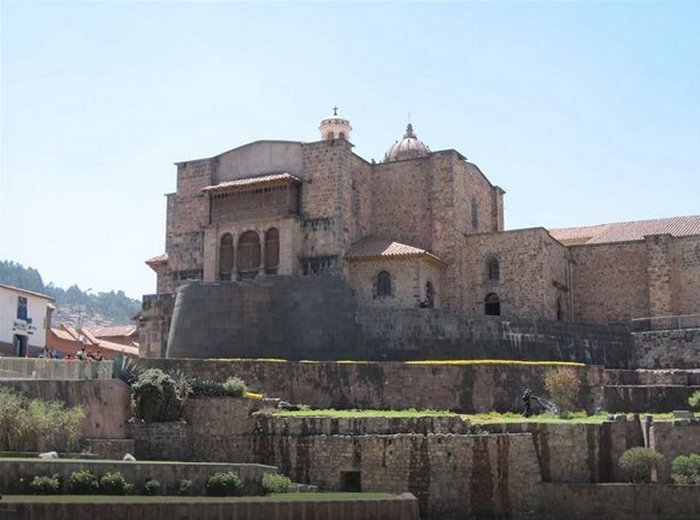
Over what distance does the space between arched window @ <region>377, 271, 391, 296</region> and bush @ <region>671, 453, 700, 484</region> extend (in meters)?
19.8

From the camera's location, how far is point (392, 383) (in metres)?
32.5

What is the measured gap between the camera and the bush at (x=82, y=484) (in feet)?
67.3

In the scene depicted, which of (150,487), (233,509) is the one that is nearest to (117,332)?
(150,487)

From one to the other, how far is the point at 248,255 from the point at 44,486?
26.4m

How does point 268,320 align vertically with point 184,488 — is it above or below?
above

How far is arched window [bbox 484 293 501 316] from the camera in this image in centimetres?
4553

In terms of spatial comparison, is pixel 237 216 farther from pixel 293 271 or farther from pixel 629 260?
pixel 629 260

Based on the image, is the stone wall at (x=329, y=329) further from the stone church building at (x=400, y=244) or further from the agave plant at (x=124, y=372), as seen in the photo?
the agave plant at (x=124, y=372)

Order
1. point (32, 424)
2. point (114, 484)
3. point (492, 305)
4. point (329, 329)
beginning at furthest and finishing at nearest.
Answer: point (492, 305), point (329, 329), point (32, 424), point (114, 484)

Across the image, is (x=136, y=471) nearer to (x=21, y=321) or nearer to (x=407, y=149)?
(x=21, y=321)

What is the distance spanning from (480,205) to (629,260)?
26.2ft

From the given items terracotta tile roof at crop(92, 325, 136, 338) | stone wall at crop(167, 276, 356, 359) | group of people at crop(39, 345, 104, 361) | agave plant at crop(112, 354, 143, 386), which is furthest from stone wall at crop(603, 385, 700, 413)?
terracotta tile roof at crop(92, 325, 136, 338)

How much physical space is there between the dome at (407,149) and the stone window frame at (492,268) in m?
9.34

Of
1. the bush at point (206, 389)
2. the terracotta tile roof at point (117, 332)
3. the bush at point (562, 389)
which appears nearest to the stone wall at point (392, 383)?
the bush at point (562, 389)
